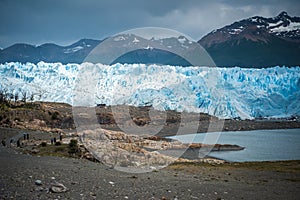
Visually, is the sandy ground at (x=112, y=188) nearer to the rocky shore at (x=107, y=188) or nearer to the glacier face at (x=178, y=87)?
the rocky shore at (x=107, y=188)

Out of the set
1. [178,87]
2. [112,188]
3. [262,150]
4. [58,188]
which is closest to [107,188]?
[112,188]

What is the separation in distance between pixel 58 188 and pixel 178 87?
349ft

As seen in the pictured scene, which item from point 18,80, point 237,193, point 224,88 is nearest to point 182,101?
point 224,88

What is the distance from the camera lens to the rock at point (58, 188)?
1204cm

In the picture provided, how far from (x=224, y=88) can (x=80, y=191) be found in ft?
375

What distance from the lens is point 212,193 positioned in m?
15.0

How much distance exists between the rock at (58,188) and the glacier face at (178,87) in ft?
344

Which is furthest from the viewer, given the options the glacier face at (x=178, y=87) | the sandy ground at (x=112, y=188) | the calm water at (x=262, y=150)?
the glacier face at (x=178, y=87)

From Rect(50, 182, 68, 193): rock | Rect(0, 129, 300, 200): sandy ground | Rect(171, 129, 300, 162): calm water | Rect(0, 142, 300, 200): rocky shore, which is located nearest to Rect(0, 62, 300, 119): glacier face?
Rect(171, 129, 300, 162): calm water

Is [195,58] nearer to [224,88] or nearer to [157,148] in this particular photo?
[224,88]

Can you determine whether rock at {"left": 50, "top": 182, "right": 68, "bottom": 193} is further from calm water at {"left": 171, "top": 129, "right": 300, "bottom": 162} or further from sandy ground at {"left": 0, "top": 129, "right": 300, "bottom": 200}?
calm water at {"left": 171, "top": 129, "right": 300, "bottom": 162}

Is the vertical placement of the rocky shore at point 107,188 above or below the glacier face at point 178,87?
below

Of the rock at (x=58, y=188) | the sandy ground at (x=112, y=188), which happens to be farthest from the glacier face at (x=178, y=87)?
the rock at (x=58, y=188)

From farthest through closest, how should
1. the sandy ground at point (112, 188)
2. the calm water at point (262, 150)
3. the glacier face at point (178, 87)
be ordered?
the glacier face at point (178, 87)
the calm water at point (262, 150)
the sandy ground at point (112, 188)
